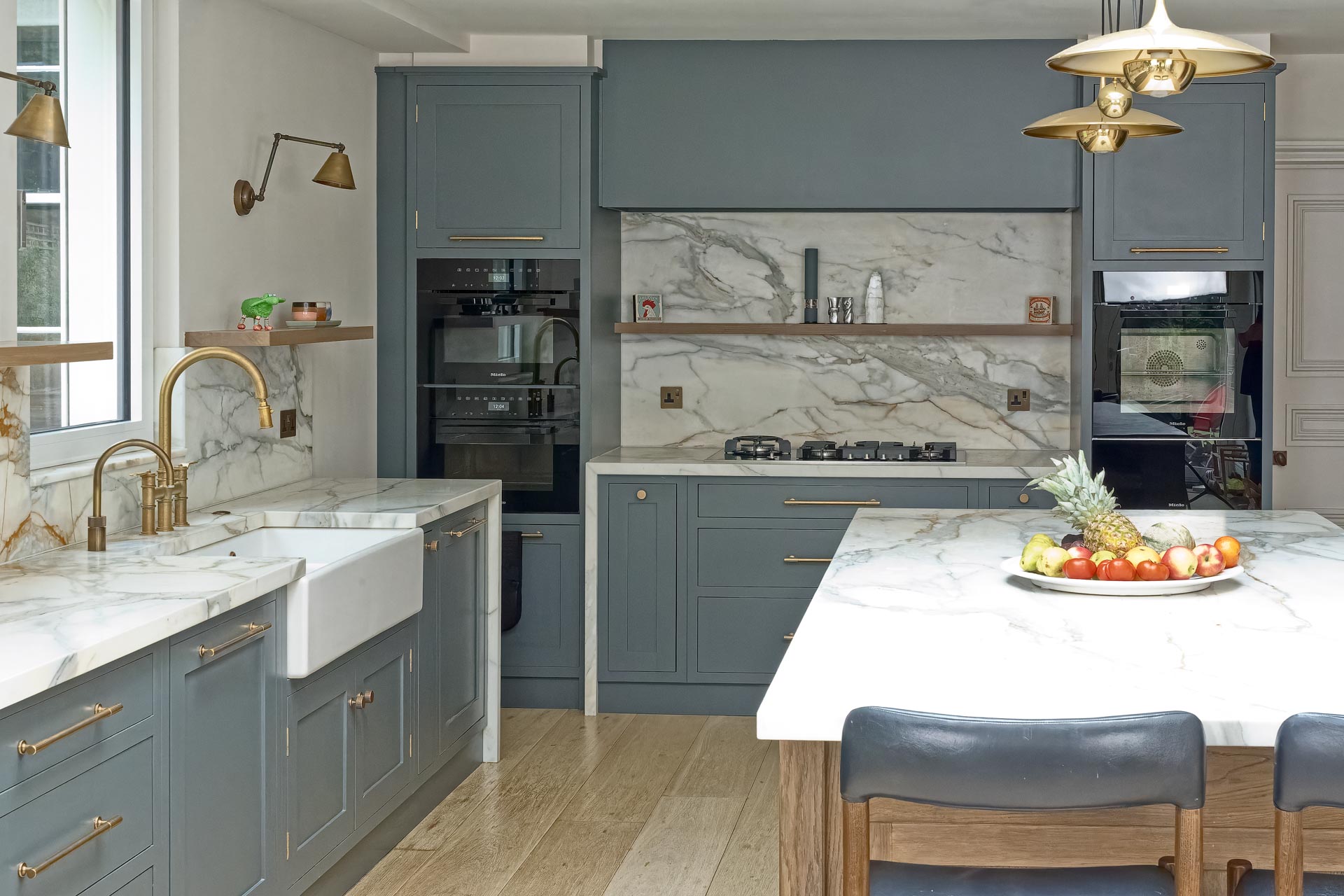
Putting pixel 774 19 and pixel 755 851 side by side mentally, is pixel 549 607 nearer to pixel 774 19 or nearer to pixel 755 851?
pixel 755 851

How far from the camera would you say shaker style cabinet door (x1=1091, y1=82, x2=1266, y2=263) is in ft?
14.4

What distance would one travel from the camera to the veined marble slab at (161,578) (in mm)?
1899

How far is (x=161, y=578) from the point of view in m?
2.42

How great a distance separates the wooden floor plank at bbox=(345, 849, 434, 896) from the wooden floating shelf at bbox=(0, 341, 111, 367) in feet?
4.62

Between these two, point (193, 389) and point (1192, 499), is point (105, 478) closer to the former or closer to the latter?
point (193, 389)

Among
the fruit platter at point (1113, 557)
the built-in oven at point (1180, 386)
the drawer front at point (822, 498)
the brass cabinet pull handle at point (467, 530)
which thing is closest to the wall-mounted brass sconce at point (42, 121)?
the brass cabinet pull handle at point (467, 530)

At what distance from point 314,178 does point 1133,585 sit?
2768 mm

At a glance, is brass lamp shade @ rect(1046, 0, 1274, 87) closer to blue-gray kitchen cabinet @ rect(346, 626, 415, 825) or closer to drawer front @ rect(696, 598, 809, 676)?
blue-gray kitchen cabinet @ rect(346, 626, 415, 825)

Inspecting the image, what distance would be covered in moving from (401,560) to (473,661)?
851mm

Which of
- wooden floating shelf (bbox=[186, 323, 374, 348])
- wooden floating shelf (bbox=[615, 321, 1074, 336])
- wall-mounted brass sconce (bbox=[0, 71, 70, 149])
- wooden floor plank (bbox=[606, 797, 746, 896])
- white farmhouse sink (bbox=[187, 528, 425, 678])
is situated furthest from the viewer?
wooden floating shelf (bbox=[615, 321, 1074, 336])

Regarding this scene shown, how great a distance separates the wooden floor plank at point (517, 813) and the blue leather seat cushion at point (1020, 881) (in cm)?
156

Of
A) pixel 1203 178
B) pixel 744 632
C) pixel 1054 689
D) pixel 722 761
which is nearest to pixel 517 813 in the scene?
pixel 722 761

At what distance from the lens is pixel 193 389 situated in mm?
3385

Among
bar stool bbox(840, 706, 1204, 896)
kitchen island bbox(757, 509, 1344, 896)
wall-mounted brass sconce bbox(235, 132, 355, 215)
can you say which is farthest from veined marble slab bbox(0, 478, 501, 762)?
bar stool bbox(840, 706, 1204, 896)
